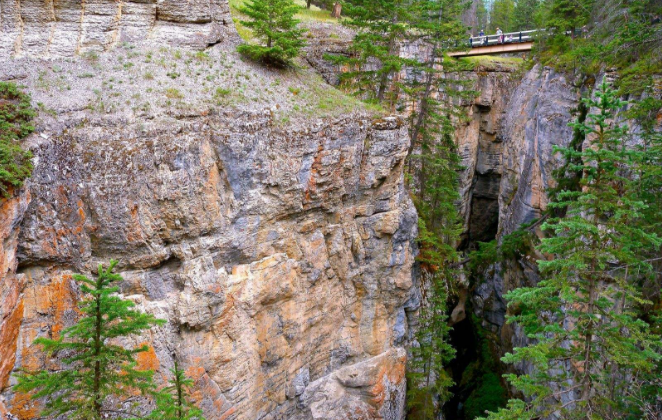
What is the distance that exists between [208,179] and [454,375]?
64.8 feet

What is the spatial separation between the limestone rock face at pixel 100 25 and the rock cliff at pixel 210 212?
5 cm

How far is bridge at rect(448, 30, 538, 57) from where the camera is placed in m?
29.5

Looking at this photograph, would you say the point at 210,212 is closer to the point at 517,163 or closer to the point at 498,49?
the point at 517,163

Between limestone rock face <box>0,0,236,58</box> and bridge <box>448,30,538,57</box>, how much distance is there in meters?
17.8

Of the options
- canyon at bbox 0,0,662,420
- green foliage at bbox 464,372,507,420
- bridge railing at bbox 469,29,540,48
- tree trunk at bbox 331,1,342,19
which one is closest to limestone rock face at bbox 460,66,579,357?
canyon at bbox 0,0,662,420

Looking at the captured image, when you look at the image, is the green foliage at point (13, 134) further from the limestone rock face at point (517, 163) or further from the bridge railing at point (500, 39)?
the bridge railing at point (500, 39)

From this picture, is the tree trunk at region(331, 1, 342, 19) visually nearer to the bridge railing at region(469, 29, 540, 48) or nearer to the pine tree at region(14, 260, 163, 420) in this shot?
the bridge railing at region(469, 29, 540, 48)

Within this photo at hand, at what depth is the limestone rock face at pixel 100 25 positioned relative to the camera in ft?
47.8

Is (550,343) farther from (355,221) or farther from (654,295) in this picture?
(355,221)

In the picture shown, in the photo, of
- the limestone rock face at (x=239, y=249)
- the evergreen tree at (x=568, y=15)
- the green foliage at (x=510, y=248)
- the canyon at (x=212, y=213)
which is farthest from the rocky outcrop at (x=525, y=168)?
the limestone rock face at (x=239, y=249)

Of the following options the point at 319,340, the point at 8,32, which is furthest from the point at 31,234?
the point at 319,340

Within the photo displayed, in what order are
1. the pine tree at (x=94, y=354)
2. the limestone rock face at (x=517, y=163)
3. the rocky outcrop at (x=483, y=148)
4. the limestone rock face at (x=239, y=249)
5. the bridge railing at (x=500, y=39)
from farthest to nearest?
the rocky outcrop at (x=483, y=148), the bridge railing at (x=500, y=39), the limestone rock face at (x=517, y=163), the limestone rock face at (x=239, y=249), the pine tree at (x=94, y=354)

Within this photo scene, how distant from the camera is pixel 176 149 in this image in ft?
42.2

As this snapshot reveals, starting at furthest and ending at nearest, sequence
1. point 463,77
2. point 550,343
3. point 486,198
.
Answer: point 486,198, point 463,77, point 550,343
